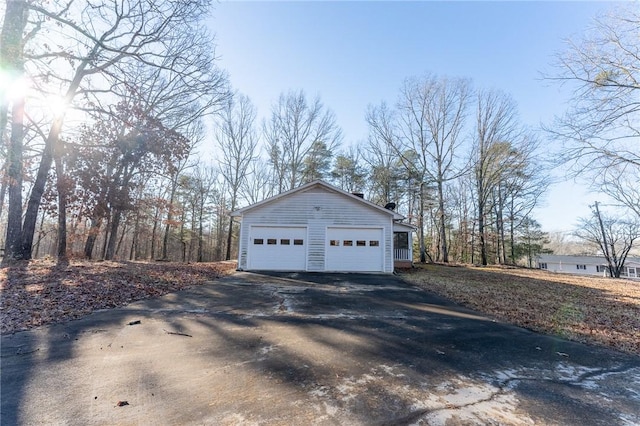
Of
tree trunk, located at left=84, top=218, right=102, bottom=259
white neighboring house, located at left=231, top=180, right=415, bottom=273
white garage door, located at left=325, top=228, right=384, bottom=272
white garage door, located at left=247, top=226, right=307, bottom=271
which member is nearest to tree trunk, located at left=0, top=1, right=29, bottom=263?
tree trunk, located at left=84, top=218, right=102, bottom=259

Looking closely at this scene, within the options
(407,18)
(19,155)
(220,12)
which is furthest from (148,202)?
(407,18)

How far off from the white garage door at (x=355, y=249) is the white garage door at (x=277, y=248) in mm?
1237

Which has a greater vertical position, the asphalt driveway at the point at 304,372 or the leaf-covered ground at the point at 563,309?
the asphalt driveway at the point at 304,372

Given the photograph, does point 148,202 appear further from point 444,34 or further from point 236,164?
point 444,34

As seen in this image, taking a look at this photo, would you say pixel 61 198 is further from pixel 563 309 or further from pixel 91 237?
pixel 563 309

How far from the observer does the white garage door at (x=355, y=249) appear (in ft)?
42.3

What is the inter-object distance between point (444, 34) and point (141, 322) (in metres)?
13.0

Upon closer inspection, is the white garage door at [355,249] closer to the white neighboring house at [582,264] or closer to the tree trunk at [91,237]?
the tree trunk at [91,237]

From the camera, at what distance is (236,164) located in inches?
998

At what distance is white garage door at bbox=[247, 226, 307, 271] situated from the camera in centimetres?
1281

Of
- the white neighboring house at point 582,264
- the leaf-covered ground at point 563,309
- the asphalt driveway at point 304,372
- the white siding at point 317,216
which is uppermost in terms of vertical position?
the white siding at point 317,216

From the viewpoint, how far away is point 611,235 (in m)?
27.8

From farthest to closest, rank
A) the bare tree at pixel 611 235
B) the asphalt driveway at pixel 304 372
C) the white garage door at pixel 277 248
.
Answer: the bare tree at pixel 611 235
the white garage door at pixel 277 248
the asphalt driveway at pixel 304 372

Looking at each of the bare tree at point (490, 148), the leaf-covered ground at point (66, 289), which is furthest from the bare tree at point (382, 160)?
the leaf-covered ground at point (66, 289)
